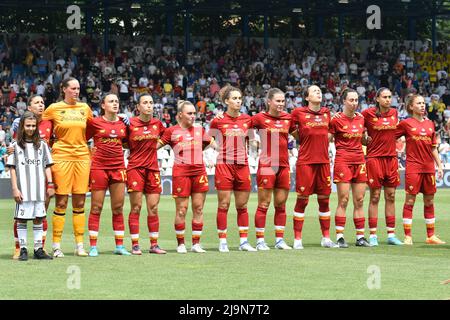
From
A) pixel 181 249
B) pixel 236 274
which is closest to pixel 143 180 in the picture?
pixel 181 249

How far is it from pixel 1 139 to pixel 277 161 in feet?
61.0

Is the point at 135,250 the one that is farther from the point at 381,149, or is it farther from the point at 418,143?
the point at 418,143

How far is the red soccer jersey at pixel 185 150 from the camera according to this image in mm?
14164

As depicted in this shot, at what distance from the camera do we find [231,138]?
14.3 meters

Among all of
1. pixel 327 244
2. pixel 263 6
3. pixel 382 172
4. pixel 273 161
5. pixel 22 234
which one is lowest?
pixel 327 244

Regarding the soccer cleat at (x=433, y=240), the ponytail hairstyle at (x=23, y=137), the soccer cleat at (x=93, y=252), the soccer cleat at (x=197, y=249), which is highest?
the ponytail hairstyle at (x=23, y=137)

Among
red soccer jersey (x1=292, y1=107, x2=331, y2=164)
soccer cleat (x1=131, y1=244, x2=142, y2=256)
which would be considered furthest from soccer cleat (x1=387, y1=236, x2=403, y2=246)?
soccer cleat (x1=131, y1=244, x2=142, y2=256)

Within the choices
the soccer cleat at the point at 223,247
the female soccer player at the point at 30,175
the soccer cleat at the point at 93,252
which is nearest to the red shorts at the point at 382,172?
the soccer cleat at the point at 223,247

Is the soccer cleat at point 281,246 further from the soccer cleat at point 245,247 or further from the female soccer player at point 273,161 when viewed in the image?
the soccer cleat at point 245,247

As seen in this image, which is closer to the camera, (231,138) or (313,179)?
(231,138)

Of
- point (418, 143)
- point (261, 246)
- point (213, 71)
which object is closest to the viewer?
point (261, 246)

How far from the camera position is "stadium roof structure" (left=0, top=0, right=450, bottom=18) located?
142 feet

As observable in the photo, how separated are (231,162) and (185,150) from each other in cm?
63

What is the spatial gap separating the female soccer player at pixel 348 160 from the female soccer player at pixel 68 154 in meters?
3.61
